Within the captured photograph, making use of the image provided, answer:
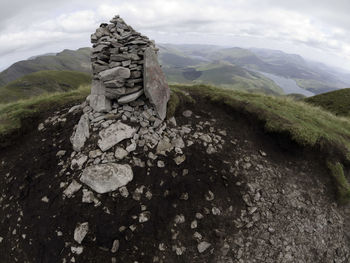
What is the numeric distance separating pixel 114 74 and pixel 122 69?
473 millimetres

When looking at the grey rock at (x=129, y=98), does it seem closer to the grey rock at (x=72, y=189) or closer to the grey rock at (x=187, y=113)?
the grey rock at (x=187, y=113)

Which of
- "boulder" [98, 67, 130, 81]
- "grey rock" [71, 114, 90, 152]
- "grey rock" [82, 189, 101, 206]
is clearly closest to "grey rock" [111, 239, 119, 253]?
"grey rock" [82, 189, 101, 206]

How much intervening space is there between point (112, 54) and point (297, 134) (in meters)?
11.0

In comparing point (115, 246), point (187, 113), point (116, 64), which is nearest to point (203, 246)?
point (115, 246)

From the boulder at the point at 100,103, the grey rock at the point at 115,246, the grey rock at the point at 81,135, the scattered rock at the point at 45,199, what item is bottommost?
the grey rock at the point at 115,246

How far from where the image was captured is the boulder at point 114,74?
9102 millimetres

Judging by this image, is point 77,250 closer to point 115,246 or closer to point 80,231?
point 80,231

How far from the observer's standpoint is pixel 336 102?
30.0 metres

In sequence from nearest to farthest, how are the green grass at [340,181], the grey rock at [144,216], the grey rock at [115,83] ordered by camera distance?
the grey rock at [144,216] < the green grass at [340,181] < the grey rock at [115,83]

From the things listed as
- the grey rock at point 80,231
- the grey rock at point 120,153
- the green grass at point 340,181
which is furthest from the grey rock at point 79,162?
the green grass at point 340,181

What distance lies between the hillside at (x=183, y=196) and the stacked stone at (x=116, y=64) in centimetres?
105

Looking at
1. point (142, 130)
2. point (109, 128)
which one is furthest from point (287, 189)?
point (109, 128)

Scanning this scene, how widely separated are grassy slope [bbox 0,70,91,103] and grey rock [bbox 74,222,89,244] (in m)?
64.9

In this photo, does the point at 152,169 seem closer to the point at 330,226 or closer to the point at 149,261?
the point at 149,261
